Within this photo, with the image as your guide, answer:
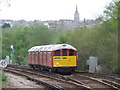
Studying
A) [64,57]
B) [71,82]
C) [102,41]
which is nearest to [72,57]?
[64,57]

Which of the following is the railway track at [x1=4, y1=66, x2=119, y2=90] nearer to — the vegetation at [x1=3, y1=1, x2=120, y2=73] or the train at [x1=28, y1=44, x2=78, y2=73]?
the train at [x1=28, y1=44, x2=78, y2=73]

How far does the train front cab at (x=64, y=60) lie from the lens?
85.6ft

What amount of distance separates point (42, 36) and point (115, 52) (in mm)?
36719

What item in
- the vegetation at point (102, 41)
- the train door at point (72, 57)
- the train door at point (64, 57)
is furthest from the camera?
the vegetation at point (102, 41)

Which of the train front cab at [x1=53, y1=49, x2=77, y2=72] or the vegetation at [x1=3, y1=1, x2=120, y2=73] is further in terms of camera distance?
the vegetation at [x1=3, y1=1, x2=120, y2=73]

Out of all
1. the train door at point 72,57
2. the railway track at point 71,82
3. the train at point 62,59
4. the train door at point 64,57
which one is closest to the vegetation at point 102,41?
the train door at point 72,57

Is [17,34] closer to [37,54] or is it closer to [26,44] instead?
[26,44]

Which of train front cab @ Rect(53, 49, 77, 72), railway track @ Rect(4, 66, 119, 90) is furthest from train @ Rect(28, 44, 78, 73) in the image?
railway track @ Rect(4, 66, 119, 90)

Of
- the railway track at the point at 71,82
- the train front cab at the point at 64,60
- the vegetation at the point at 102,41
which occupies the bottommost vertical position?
the railway track at the point at 71,82

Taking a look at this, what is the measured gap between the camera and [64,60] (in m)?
26.3

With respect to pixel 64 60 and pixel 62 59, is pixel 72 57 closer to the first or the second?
pixel 64 60

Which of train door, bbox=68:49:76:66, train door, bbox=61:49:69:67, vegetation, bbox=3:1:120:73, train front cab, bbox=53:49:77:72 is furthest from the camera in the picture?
vegetation, bbox=3:1:120:73

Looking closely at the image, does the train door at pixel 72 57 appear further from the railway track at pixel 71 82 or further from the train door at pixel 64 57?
the railway track at pixel 71 82

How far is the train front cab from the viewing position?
26094 millimetres
